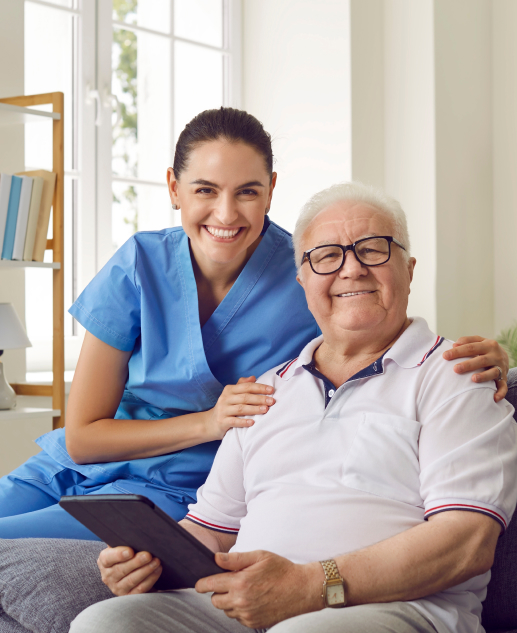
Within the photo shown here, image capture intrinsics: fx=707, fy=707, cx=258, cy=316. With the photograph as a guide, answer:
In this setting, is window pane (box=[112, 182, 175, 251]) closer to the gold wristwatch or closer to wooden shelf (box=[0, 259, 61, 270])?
wooden shelf (box=[0, 259, 61, 270])

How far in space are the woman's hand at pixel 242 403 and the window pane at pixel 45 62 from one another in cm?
186

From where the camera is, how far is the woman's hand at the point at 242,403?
4.12 feet

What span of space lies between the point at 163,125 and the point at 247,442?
7.51ft

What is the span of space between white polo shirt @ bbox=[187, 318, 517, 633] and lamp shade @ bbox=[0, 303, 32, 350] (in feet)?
3.72

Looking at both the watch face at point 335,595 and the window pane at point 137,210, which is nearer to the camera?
the watch face at point 335,595

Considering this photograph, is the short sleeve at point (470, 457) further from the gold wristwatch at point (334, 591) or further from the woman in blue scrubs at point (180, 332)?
the woman in blue scrubs at point (180, 332)

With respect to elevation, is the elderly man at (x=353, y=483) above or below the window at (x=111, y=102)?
below

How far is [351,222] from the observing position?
124 cm

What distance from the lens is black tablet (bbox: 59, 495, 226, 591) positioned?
2.94 ft

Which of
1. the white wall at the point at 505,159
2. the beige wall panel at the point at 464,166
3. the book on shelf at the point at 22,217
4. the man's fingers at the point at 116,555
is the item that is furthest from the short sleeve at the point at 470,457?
the white wall at the point at 505,159

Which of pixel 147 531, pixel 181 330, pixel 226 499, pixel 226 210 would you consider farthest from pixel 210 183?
pixel 147 531

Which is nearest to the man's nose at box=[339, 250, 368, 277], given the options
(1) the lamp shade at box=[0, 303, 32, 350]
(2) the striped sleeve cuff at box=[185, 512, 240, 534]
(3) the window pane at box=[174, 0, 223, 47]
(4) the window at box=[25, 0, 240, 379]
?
(2) the striped sleeve cuff at box=[185, 512, 240, 534]

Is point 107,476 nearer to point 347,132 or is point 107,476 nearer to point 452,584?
point 452,584

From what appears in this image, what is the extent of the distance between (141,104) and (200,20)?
54cm
